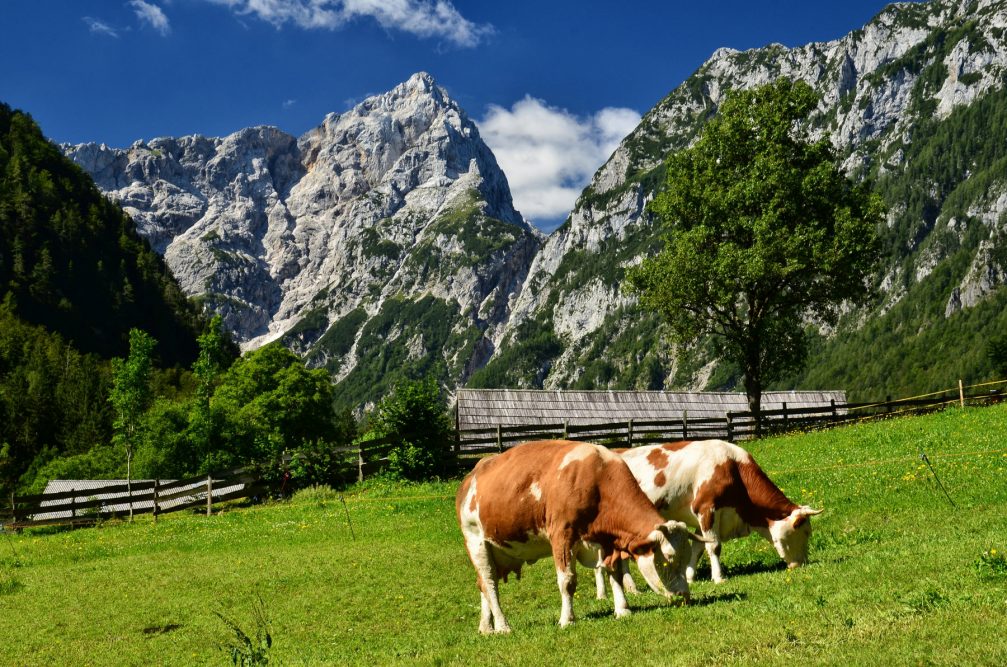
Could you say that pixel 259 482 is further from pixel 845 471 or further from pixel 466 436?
pixel 845 471

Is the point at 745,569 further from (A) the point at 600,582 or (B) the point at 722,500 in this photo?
(A) the point at 600,582

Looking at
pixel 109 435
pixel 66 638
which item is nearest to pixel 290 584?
pixel 66 638

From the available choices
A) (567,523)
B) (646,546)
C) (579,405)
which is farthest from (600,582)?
(579,405)

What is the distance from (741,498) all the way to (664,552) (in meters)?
4.08

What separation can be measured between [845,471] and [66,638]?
63.1 feet

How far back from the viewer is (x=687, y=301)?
3828 cm

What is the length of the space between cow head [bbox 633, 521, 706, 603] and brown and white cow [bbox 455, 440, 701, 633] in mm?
12

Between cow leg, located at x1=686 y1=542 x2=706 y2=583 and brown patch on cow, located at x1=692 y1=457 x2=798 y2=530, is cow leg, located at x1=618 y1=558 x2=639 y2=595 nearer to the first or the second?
cow leg, located at x1=686 y1=542 x2=706 y2=583

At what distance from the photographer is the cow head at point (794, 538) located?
41.1 ft

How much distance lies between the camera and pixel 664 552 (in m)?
9.40

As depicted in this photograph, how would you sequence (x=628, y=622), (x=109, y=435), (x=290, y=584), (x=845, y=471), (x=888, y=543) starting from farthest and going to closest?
(x=109, y=435) < (x=845, y=471) < (x=290, y=584) < (x=888, y=543) < (x=628, y=622)

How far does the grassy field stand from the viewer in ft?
26.0

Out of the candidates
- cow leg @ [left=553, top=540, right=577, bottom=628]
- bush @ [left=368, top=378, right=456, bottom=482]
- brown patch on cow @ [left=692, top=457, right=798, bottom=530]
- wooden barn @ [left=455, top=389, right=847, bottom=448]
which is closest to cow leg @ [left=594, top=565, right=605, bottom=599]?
brown patch on cow @ [left=692, top=457, right=798, bottom=530]

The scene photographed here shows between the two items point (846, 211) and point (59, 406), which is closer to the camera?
point (846, 211)
